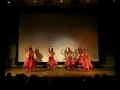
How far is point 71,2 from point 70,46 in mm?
2086

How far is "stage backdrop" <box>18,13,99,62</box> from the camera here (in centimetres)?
1050

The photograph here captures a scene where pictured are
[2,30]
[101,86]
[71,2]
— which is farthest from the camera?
[71,2]

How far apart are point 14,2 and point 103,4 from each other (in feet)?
12.6

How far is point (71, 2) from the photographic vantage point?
31.4 ft

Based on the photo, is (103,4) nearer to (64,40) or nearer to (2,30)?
(64,40)

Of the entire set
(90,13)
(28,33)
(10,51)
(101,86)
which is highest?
(90,13)

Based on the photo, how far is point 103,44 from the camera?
10719 millimetres

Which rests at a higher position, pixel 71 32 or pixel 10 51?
pixel 71 32

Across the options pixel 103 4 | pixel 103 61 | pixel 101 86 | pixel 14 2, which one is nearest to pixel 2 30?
pixel 101 86

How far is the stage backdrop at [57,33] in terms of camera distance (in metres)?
10.5

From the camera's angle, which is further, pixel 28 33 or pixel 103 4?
pixel 28 33

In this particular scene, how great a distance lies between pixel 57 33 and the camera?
1056 centimetres

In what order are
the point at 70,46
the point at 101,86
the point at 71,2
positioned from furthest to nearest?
the point at 70,46 < the point at 71,2 < the point at 101,86

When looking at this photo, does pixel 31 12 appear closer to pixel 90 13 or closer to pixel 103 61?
pixel 90 13
